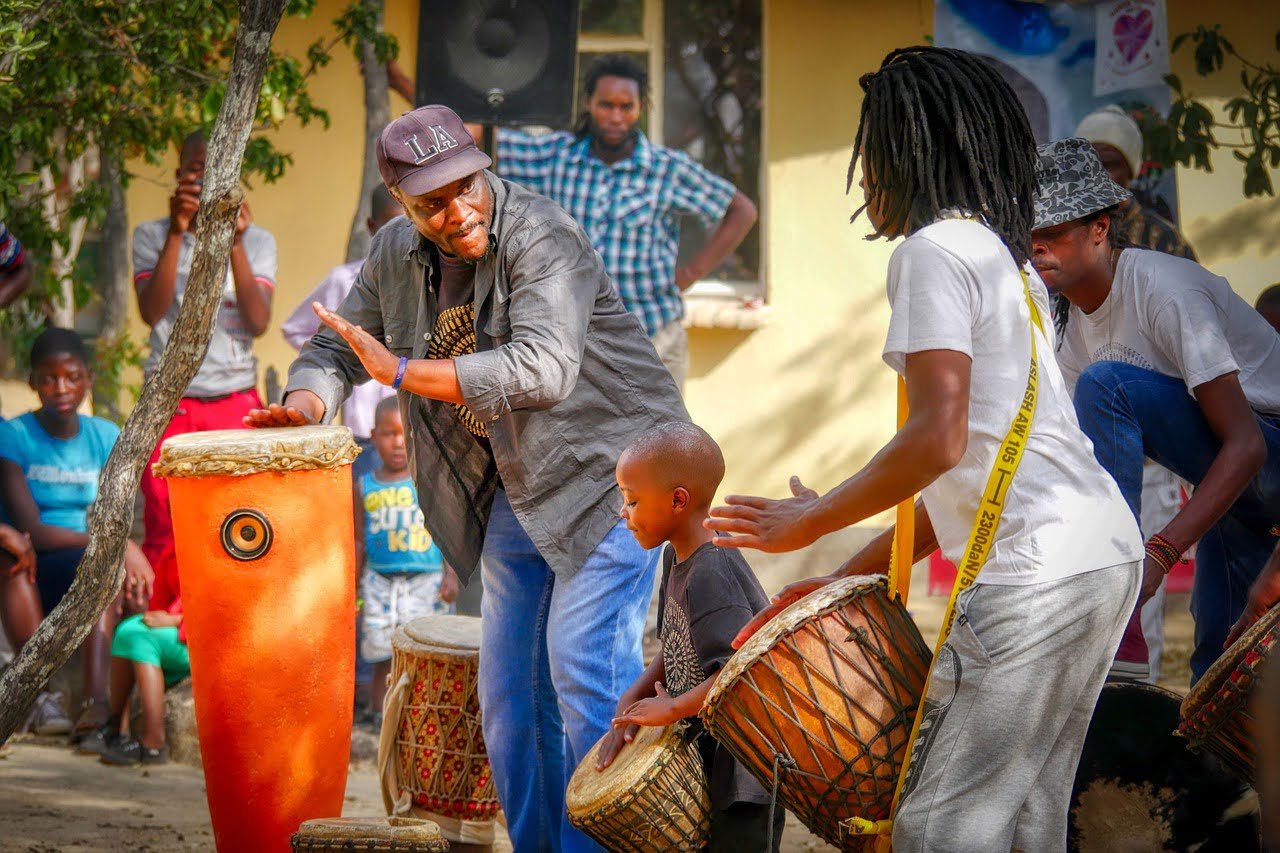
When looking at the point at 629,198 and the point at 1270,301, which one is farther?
the point at 629,198

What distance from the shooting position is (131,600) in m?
6.39

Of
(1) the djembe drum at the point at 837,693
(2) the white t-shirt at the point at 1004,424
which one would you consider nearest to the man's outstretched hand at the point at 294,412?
(1) the djembe drum at the point at 837,693

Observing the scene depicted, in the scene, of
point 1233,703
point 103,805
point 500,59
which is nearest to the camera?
point 1233,703

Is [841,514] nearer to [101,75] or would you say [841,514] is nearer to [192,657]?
[192,657]

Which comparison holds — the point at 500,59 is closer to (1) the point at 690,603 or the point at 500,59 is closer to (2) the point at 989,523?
(1) the point at 690,603

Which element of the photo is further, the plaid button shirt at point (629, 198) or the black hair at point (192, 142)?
the plaid button shirt at point (629, 198)

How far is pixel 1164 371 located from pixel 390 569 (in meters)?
3.56

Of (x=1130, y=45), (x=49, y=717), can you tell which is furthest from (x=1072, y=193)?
(x=49, y=717)

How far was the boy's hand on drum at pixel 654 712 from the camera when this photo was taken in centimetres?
351

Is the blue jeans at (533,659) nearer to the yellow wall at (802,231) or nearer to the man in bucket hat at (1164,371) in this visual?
the man in bucket hat at (1164,371)

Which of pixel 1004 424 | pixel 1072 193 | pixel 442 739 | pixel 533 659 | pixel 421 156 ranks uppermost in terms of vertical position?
pixel 421 156

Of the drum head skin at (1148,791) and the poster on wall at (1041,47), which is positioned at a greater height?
the poster on wall at (1041,47)

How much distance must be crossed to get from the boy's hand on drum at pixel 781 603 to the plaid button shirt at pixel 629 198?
4.46m

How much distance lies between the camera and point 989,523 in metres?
2.83
